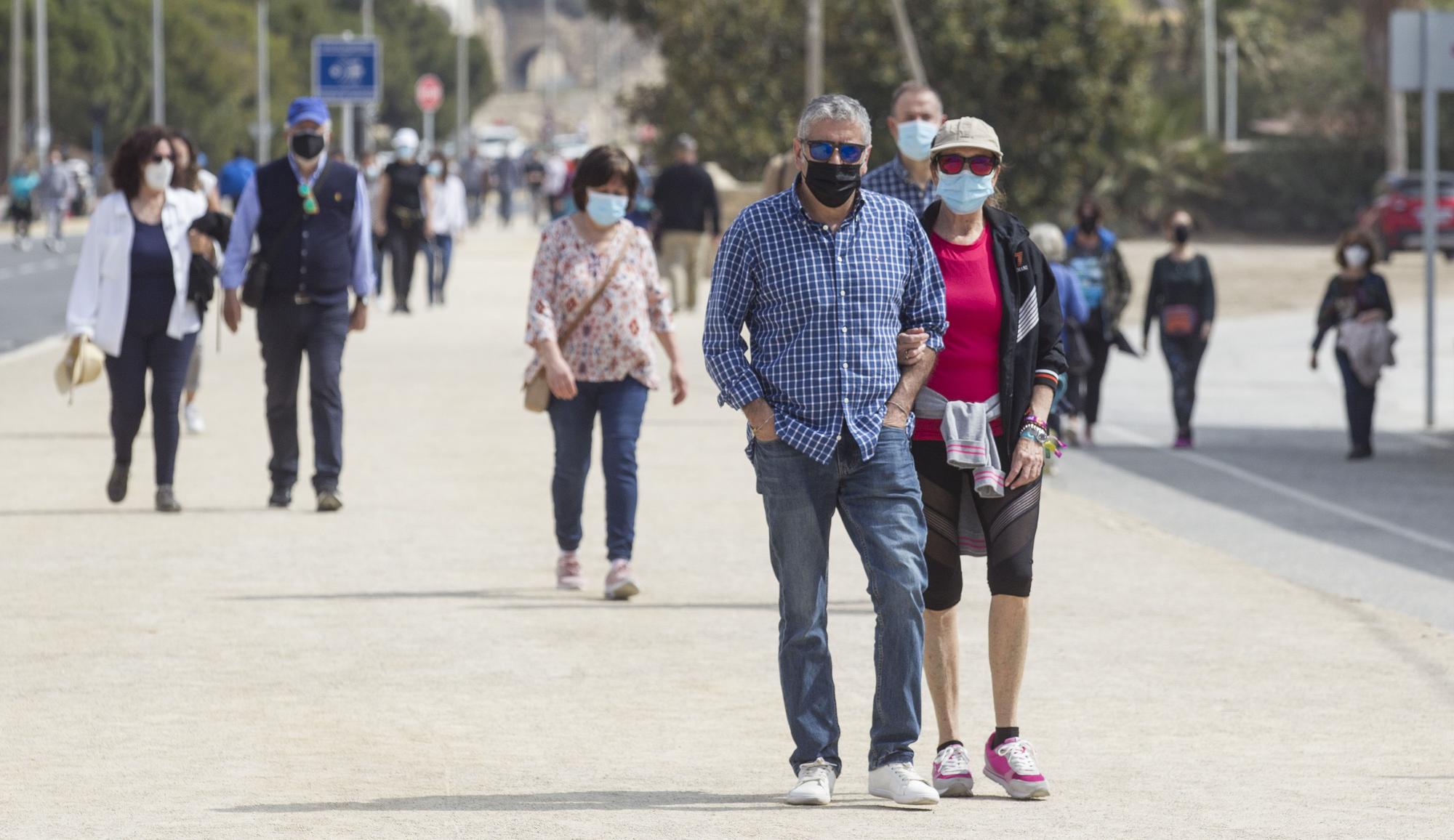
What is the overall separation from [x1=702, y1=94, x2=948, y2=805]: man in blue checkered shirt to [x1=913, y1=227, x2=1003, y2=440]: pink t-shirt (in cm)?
8

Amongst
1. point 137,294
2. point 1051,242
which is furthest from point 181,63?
point 137,294

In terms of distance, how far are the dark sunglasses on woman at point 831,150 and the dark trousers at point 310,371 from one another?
18.6 feet

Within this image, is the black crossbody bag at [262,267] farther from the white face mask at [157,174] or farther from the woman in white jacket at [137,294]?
the white face mask at [157,174]

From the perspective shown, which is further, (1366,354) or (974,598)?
(1366,354)

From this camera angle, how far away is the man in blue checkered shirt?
5863mm

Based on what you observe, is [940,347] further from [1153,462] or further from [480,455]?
[1153,462]

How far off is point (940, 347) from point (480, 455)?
8222mm

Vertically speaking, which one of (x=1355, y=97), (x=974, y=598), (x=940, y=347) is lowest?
(x=974, y=598)

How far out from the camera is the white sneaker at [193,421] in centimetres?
1480

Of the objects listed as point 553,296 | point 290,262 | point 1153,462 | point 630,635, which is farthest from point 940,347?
point 1153,462

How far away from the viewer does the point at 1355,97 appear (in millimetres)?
53812

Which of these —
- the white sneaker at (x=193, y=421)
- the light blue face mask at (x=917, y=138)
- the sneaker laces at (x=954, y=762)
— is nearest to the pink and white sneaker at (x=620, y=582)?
the light blue face mask at (x=917, y=138)

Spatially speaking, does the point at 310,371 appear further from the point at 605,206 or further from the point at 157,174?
the point at 605,206

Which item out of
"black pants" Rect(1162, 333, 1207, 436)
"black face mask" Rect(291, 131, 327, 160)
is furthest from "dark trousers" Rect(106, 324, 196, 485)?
"black pants" Rect(1162, 333, 1207, 436)
